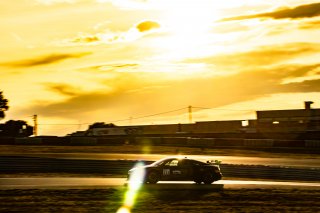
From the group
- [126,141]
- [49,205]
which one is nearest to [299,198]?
[49,205]

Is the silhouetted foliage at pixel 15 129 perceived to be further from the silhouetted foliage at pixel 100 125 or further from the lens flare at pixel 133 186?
the lens flare at pixel 133 186

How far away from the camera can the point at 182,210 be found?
55.5ft

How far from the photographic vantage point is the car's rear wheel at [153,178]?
73.5ft

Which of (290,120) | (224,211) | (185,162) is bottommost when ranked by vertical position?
(224,211)

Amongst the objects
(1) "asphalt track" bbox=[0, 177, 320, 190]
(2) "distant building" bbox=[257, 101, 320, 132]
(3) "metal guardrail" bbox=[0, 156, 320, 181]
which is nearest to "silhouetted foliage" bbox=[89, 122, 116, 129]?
(2) "distant building" bbox=[257, 101, 320, 132]

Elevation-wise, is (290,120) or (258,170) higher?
(290,120)

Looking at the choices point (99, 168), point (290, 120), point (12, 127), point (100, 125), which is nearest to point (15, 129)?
point (12, 127)

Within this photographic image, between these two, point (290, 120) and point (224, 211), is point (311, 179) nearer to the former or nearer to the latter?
point (224, 211)

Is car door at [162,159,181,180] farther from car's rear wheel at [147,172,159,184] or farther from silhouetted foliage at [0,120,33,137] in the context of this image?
silhouetted foliage at [0,120,33,137]

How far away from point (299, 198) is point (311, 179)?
10.6 metres

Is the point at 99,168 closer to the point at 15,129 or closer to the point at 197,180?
the point at 197,180

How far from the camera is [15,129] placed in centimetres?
8319

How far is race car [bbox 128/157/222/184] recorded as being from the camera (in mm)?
22442

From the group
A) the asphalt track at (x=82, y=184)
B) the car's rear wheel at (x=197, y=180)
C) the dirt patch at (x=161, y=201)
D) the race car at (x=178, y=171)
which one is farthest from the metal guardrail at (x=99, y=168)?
the dirt patch at (x=161, y=201)
